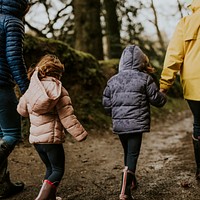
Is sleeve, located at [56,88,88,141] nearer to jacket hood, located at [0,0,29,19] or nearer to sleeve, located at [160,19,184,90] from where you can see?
jacket hood, located at [0,0,29,19]

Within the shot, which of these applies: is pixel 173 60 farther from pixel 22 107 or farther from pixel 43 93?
pixel 22 107

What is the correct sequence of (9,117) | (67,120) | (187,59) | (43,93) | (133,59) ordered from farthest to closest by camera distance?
(187,59) < (133,59) < (9,117) < (67,120) < (43,93)

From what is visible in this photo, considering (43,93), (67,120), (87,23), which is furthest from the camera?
(87,23)

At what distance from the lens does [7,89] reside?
3.62 meters

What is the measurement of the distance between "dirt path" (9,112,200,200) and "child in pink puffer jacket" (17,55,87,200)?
1.78 ft

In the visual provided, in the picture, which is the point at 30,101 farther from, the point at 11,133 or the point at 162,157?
the point at 162,157

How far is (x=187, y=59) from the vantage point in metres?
4.01

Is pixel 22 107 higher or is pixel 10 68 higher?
pixel 10 68

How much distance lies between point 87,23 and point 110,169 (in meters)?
6.45

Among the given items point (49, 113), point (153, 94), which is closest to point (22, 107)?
point (49, 113)

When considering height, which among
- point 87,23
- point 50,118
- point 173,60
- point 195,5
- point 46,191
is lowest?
point 46,191

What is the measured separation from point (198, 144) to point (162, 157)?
4.81 ft

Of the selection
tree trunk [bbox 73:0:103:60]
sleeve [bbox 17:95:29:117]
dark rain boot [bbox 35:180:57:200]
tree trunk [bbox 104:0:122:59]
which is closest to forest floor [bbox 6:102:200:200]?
dark rain boot [bbox 35:180:57:200]

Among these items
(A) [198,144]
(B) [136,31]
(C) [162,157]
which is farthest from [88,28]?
(A) [198,144]
